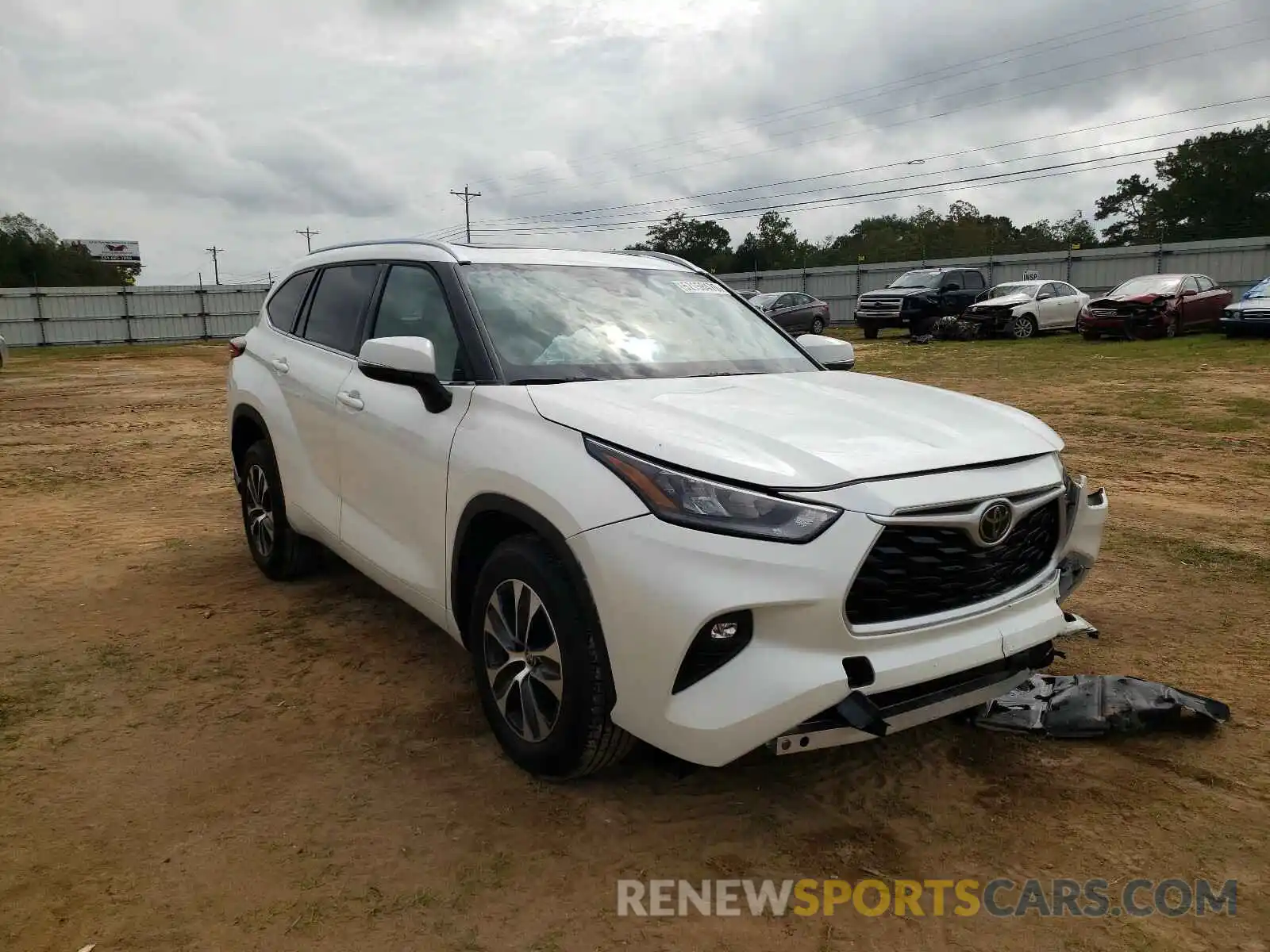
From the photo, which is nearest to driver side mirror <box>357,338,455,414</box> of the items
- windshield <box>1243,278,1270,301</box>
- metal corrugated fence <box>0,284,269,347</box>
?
windshield <box>1243,278,1270,301</box>

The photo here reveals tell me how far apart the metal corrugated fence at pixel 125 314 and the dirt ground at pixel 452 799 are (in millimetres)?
38040

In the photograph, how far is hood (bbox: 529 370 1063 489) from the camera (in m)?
2.49

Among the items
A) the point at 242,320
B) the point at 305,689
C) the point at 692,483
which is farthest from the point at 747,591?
the point at 242,320

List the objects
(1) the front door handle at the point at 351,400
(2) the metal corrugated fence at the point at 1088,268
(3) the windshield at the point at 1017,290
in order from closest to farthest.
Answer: (1) the front door handle at the point at 351,400
(3) the windshield at the point at 1017,290
(2) the metal corrugated fence at the point at 1088,268

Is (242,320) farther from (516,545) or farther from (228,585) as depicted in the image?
(516,545)

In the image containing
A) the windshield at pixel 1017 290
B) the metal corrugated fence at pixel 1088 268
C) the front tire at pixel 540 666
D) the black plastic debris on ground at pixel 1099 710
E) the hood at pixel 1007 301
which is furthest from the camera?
the metal corrugated fence at pixel 1088 268

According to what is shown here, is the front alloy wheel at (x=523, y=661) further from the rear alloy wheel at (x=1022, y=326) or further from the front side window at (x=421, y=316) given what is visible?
the rear alloy wheel at (x=1022, y=326)

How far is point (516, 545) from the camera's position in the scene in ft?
9.33

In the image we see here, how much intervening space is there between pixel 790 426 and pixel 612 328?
3.47 feet

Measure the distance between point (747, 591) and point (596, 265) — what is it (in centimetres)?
212

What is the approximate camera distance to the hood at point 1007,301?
23.1 m

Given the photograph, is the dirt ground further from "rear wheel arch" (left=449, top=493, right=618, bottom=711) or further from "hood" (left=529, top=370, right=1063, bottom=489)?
"hood" (left=529, top=370, right=1063, bottom=489)

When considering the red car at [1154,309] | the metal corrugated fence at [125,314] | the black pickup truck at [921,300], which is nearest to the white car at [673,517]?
the red car at [1154,309]

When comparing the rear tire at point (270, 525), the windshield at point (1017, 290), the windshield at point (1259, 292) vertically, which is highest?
the windshield at point (1017, 290)
